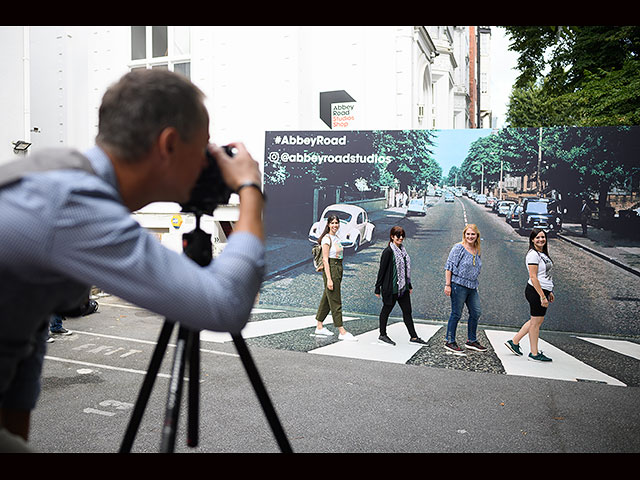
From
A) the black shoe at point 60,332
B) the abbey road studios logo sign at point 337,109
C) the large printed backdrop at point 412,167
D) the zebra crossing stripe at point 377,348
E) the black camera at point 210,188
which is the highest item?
the abbey road studios logo sign at point 337,109

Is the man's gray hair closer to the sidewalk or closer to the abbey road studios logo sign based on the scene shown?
the sidewalk

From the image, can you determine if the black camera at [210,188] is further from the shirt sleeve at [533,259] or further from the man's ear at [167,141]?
the shirt sleeve at [533,259]

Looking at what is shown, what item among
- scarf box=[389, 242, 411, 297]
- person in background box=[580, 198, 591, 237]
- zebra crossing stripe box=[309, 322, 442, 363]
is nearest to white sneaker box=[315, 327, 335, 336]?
zebra crossing stripe box=[309, 322, 442, 363]

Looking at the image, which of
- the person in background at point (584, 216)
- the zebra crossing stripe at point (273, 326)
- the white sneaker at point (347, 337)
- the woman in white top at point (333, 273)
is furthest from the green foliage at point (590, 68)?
the zebra crossing stripe at point (273, 326)

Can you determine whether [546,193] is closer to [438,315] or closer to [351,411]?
[438,315]

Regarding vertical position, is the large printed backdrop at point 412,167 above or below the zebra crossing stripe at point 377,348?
above

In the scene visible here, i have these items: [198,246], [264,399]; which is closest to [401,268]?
[264,399]

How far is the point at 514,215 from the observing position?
10.5m

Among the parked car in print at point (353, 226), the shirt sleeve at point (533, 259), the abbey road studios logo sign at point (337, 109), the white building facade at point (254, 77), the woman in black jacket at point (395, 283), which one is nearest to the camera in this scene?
the shirt sleeve at point (533, 259)

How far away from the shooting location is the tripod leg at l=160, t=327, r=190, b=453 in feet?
4.52

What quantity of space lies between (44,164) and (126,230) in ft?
0.64

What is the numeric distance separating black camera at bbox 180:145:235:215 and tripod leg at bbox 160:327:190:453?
353 mm

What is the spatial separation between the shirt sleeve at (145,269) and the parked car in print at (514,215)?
10082mm

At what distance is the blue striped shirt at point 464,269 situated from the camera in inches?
342
